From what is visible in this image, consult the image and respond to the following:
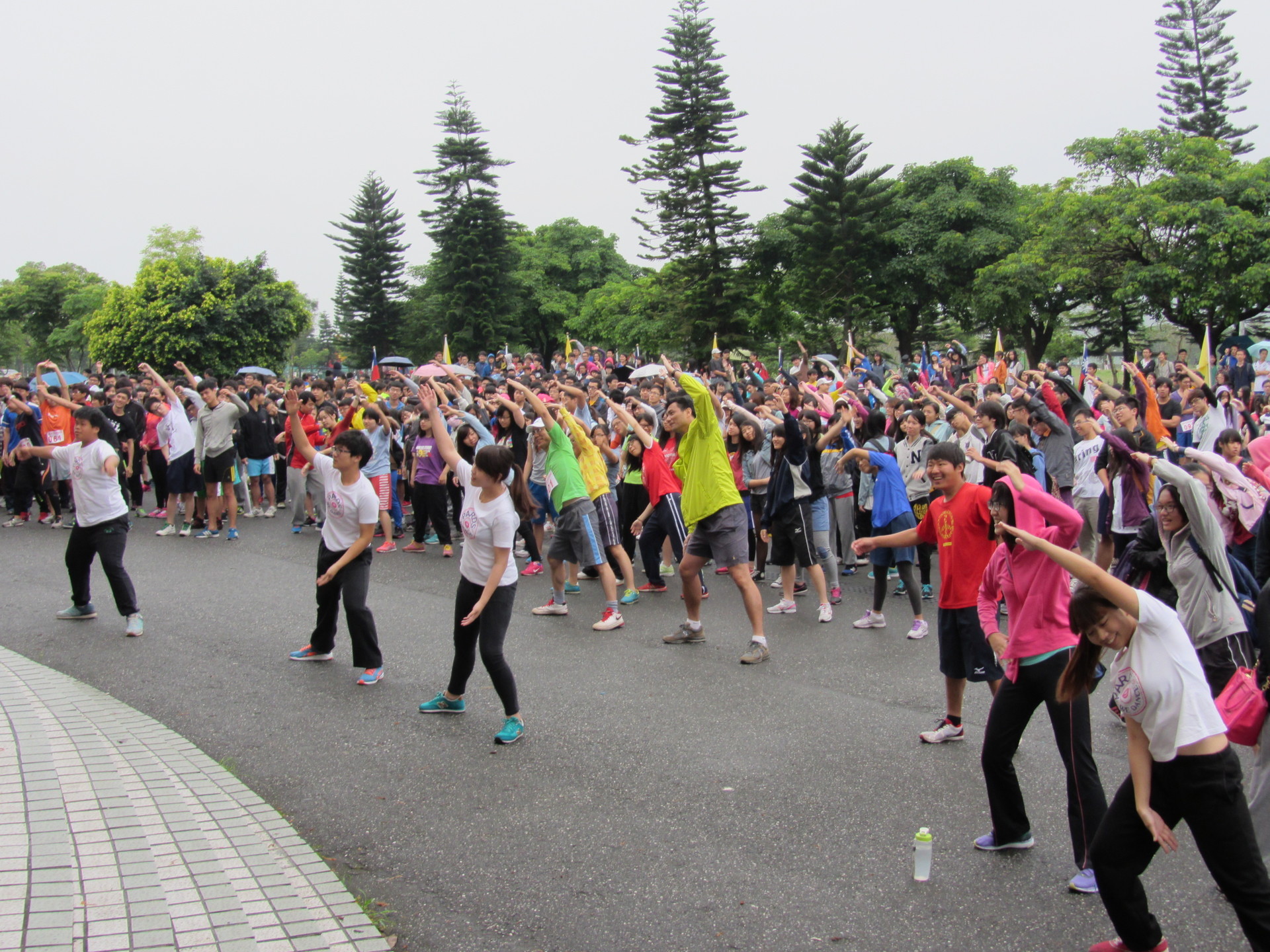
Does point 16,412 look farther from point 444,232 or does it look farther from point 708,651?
point 444,232

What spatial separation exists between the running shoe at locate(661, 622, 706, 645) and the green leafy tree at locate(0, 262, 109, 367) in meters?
77.2

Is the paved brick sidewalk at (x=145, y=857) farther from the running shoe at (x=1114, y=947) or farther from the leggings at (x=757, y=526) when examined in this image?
the leggings at (x=757, y=526)

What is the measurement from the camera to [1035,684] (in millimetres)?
4266

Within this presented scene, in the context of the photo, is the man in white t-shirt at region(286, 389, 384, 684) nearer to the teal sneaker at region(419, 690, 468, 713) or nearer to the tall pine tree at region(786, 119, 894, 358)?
the teal sneaker at region(419, 690, 468, 713)

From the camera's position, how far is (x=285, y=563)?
1127 centimetres

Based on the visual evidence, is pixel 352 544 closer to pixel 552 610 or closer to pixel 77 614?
pixel 552 610

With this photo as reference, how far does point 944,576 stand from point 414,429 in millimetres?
8952

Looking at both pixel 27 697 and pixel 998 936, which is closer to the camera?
pixel 998 936

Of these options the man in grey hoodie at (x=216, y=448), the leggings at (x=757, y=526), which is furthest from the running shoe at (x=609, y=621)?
the man in grey hoodie at (x=216, y=448)

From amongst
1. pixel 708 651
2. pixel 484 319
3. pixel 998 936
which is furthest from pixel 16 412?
pixel 484 319

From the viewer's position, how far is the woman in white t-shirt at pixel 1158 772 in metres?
3.17

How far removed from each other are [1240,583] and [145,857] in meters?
5.77

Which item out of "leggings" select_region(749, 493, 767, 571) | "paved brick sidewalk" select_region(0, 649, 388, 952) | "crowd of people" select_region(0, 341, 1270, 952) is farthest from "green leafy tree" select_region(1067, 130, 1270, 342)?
"paved brick sidewalk" select_region(0, 649, 388, 952)

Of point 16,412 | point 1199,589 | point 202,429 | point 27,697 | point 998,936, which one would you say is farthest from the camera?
point 16,412
